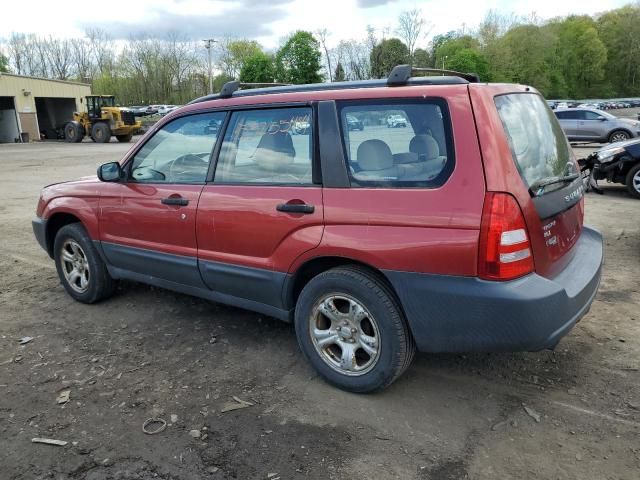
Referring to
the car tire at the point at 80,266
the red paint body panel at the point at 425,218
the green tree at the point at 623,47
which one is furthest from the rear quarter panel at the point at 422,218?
the green tree at the point at 623,47

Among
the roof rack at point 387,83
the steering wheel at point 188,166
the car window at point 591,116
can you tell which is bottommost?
the car window at point 591,116

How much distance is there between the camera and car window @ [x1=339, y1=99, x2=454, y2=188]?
2807mm

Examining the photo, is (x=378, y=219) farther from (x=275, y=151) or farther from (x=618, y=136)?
(x=618, y=136)

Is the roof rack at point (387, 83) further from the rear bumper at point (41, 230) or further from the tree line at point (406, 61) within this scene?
the tree line at point (406, 61)

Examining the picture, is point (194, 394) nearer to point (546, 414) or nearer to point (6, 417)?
point (6, 417)

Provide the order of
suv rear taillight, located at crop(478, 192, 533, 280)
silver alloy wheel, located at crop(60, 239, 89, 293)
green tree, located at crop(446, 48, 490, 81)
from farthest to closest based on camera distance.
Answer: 1. green tree, located at crop(446, 48, 490, 81)
2. silver alloy wheel, located at crop(60, 239, 89, 293)
3. suv rear taillight, located at crop(478, 192, 533, 280)

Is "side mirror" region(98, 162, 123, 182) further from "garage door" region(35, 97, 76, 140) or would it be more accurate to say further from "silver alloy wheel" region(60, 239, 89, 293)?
"garage door" region(35, 97, 76, 140)

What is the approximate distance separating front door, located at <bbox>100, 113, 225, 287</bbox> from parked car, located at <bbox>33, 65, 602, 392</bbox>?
12 mm

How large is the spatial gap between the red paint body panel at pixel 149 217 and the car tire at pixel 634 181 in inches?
352

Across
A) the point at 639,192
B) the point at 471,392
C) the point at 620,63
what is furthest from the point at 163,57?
the point at 471,392

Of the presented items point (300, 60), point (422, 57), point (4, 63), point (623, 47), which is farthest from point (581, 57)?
point (4, 63)

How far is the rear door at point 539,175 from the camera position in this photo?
2.71m

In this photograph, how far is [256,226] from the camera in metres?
3.39

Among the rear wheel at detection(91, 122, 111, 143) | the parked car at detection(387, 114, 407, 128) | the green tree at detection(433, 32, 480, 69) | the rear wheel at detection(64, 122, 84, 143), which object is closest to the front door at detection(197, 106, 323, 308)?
the parked car at detection(387, 114, 407, 128)
